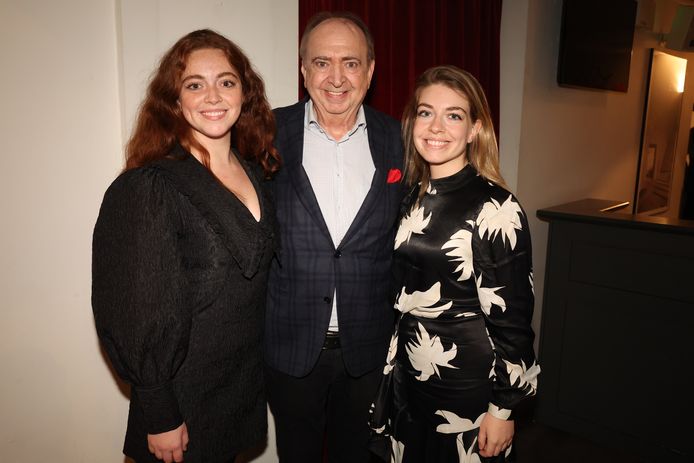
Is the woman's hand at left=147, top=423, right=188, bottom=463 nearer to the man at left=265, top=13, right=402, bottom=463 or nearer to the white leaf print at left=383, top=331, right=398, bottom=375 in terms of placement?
the man at left=265, top=13, right=402, bottom=463

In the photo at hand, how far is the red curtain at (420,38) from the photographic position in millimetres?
2439

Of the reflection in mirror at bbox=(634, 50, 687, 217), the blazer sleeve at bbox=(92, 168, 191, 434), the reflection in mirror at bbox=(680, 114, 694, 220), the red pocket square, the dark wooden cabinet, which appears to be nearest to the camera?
the blazer sleeve at bbox=(92, 168, 191, 434)

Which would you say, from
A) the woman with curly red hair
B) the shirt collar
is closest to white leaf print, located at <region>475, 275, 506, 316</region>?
the woman with curly red hair

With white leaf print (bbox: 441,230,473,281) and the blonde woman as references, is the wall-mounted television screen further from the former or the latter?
white leaf print (bbox: 441,230,473,281)

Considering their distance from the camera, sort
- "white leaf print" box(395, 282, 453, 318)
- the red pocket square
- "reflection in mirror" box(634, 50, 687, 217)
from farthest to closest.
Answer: "reflection in mirror" box(634, 50, 687, 217), the red pocket square, "white leaf print" box(395, 282, 453, 318)

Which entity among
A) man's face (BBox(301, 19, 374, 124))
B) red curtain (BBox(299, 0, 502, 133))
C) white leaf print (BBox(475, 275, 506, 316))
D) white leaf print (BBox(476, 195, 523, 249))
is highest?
red curtain (BBox(299, 0, 502, 133))

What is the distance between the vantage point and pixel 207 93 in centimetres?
142

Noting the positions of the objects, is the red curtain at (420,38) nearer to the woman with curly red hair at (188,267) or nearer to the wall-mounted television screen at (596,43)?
the wall-mounted television screen at (596,43)

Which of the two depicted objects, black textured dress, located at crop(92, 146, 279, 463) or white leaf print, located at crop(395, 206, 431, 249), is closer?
black textured dress, located at crop(92, 146, 279, 463)

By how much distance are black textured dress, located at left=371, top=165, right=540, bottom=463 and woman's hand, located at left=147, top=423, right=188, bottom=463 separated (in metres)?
0.71

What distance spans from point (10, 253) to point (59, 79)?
0.58m

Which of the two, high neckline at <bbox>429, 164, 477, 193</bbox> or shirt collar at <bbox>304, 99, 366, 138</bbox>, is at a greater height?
shirt collar at <bbox>304, 99, 366, 138</bbox>

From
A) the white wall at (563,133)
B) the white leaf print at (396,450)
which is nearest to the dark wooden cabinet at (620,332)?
the white wall at (563,133)

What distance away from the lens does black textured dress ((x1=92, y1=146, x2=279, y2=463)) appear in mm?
1224
